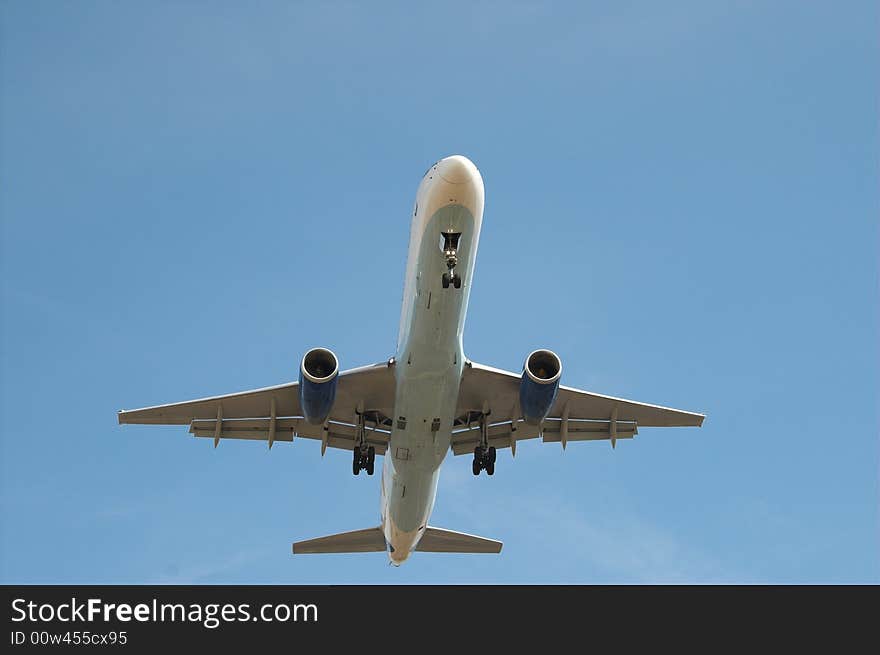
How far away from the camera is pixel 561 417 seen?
2988 centimetres

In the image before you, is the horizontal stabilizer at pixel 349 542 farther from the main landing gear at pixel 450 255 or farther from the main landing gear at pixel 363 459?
the main landing gear at pixel 450 255

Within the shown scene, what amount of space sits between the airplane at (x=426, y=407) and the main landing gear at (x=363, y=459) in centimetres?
3

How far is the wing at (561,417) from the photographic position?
27797mm

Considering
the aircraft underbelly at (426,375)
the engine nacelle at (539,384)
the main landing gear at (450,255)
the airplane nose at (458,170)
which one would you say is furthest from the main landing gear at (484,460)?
the airplane nose at (458,170)

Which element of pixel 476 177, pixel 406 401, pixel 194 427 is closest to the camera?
pixel 476 177

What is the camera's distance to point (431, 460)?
2723 cm

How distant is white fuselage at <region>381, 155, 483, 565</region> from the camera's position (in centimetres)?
2317

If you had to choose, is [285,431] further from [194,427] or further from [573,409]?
[573,409]

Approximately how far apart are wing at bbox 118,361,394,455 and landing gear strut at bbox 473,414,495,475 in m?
2.52
